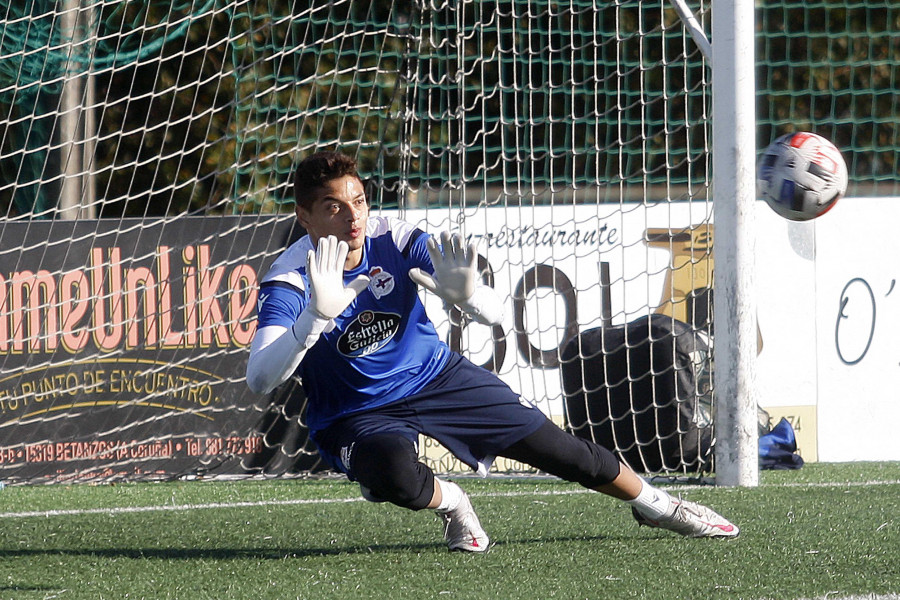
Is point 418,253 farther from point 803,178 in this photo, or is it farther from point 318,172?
point 803,178

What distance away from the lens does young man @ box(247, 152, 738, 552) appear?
3.79 m

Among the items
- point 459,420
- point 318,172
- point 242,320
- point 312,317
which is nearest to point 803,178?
point 459,420

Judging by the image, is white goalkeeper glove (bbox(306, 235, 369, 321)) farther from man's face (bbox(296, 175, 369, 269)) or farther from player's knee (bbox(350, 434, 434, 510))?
player's knee (bbox(350, 434, 434, 510))

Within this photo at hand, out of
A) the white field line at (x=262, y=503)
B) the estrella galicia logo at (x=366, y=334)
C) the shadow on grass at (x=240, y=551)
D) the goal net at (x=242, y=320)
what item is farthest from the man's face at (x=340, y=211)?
the goal net at (x=242, y=320)

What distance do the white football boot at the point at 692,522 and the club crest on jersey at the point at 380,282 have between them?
1041mm

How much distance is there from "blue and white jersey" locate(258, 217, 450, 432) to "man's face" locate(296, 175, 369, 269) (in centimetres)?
11

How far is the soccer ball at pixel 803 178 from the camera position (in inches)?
185

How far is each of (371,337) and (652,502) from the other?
1.00 m

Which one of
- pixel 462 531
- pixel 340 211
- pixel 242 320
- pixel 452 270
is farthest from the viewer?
pixel 242 320

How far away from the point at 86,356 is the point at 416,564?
319 centimetres

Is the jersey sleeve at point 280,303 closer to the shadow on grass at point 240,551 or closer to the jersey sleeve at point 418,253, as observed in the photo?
the jersey sleeve at point 418,253

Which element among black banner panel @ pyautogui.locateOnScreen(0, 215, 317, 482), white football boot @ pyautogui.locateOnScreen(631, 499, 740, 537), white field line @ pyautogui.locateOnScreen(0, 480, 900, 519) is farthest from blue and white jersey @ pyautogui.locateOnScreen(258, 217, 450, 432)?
black banner panel @ pyautogui.locateOnScreen(0, 215, 317, 482)

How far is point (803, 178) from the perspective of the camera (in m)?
4.69

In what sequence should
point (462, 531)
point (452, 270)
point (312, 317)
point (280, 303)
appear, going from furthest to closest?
point (462, 531) → point (280, 303) → point (452, 270) → point (312, 317)
